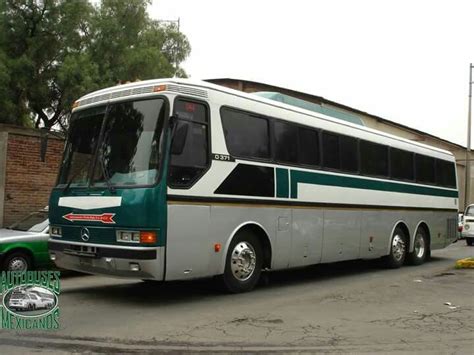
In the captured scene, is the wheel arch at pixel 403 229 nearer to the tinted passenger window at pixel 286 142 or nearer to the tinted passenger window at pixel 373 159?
the tinted passenger window at pixel 373 159

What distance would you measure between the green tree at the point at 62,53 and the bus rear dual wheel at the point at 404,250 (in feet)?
31.3

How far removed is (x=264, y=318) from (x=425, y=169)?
9297mm

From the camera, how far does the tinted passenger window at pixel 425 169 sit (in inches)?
585

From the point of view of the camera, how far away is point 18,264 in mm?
10852

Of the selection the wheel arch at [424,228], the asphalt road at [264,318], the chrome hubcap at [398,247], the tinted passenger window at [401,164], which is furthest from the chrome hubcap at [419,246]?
the asphalt road at [264,318]

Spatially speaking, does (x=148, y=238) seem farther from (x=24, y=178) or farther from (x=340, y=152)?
(x=24, y=178)

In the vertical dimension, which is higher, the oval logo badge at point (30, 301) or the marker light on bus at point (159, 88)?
the marker light on bus at point (159, 88)

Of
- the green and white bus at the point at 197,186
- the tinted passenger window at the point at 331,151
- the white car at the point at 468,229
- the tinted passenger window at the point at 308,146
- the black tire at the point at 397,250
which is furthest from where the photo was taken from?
the white car at the point at 468,229

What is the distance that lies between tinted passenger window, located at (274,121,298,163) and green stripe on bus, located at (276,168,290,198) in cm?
22

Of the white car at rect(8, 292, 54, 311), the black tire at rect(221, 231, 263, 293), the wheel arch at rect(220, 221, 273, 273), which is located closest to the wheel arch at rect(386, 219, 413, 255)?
the wheel arch at rect(220, 221, 273, 273)

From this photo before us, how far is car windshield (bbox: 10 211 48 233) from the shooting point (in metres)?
11.8

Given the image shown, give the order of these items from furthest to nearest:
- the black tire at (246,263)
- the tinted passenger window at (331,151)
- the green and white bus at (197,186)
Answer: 1. the tinted passenger window at (331,151)
2. the black tire at (246,263)
3. the green and white bus at (197,186)

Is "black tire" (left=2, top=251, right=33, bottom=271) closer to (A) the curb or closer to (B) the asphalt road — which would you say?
(B) the asphalt road

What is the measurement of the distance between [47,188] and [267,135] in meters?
8.70
